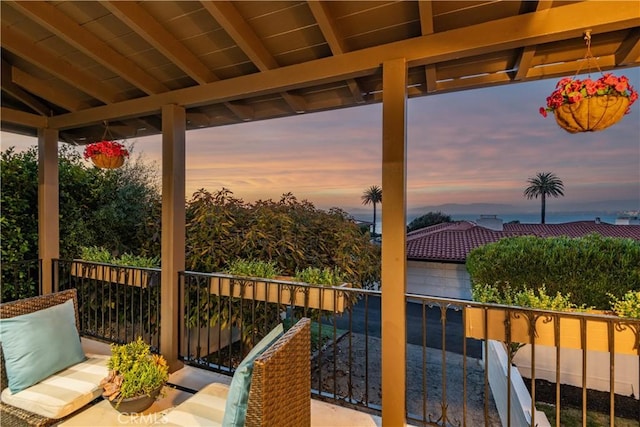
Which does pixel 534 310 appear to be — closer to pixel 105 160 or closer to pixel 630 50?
pixel 630 50

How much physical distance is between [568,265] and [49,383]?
571cm

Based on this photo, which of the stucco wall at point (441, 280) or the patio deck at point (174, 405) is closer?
the patio deck at point (174, 405)

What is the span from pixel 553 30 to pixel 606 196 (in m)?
4.32

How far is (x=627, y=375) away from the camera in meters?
4.64

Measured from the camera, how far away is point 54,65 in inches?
112

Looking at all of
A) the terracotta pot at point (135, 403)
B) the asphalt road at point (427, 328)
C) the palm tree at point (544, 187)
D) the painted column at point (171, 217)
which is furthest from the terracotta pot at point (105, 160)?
the palm tree at point (544, 187)

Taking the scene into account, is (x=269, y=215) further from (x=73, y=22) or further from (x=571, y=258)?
(x=571, y=258)

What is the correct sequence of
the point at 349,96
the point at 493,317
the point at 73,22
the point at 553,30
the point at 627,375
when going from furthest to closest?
the point at 627,375, the point at 349,96, the point at 73,22, the point at 493,317, the point at 553,30

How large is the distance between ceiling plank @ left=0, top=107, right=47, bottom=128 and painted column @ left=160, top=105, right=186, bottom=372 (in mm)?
1854

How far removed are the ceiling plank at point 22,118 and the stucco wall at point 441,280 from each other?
6.29 meters

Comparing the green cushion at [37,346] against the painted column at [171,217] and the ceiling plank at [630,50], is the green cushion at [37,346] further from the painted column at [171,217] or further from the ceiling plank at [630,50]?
the ceiling plank at [630,50]

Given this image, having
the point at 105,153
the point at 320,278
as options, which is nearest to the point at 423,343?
the point at 320,278

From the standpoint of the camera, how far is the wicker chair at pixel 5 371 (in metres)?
1.74

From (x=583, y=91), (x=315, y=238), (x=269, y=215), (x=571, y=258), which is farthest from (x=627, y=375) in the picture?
(x=269, y=215)
